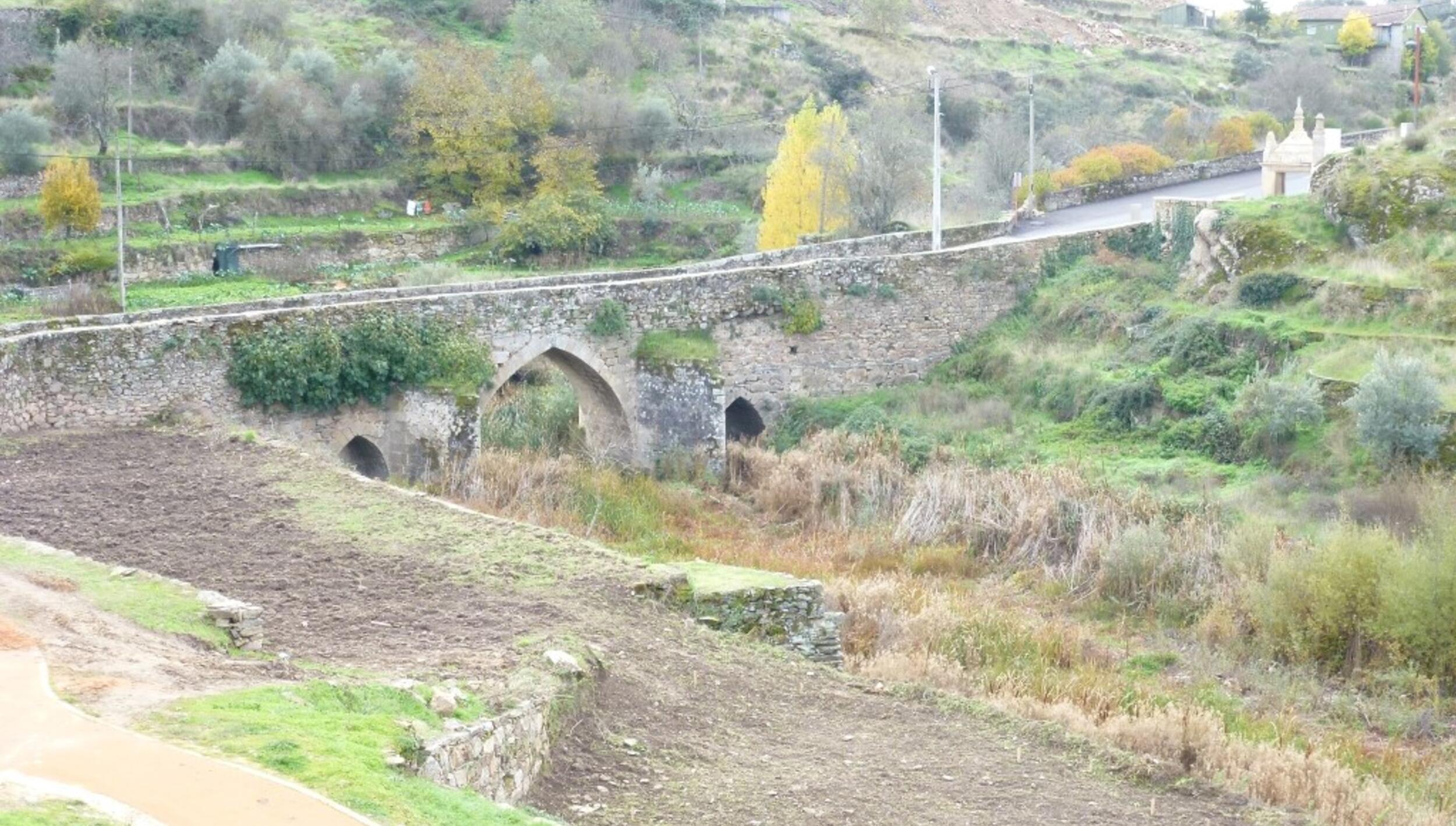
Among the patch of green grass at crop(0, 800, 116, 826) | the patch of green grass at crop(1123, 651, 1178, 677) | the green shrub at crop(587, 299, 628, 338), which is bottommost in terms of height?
the patch of green grass at crop(1123, 651, 1178, 677)

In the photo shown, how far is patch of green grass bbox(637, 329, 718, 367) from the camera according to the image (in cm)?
2491

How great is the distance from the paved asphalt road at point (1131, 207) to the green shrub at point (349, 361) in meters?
11.1

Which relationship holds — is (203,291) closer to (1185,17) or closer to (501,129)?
(501,129)

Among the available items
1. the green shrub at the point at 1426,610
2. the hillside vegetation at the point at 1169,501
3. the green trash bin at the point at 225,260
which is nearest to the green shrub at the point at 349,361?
the hillside vegetation at the point at 1169,501

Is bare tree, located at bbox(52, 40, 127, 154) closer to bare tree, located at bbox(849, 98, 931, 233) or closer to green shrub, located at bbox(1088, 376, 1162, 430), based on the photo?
bare tree, located at bbox(849, 98, 931, 233)

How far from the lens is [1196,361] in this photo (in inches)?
981

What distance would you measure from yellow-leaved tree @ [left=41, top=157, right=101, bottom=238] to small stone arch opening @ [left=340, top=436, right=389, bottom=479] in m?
16.6

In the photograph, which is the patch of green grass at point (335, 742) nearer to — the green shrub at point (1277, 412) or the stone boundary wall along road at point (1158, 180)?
the green shrub at point (1277, 412)

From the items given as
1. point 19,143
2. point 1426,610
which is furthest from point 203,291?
point 1426,610

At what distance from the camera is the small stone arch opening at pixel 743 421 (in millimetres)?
26797

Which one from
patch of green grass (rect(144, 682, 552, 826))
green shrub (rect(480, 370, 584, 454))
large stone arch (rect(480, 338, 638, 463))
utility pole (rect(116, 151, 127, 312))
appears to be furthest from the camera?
utility pole (rect(116, 151, 127, 312))

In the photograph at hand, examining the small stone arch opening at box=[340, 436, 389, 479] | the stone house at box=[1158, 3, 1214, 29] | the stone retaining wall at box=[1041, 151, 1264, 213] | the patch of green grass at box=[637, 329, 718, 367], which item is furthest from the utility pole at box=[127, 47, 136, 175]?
the stone house at box=[1158, 3, 1214, 29]

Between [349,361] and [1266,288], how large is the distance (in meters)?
13.6

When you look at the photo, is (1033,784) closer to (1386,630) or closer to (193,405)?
(1386,630)
